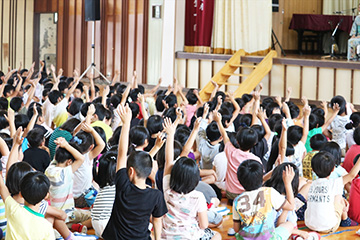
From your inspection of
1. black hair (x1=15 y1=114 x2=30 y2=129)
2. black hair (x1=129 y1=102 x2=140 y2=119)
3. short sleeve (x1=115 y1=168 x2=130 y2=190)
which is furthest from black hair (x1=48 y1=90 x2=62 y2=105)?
short sleeve (x1=115 y1=168 x2=130 y2=190)

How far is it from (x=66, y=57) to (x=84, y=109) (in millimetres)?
8785

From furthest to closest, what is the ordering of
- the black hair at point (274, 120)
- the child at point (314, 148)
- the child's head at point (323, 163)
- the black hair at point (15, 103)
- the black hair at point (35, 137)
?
the black hair at point (15, 103) → the black hair at point (274, 120) → the child at point (314, 148) → the black hair at point (35, 137) → the child's head at point (323, 163)

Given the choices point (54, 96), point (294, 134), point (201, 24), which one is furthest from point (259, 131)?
point (201, 24)

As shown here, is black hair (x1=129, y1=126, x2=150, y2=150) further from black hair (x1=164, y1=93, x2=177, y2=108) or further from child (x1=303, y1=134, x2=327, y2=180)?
black hair (x1=164, y1=93, x2=177, y2=108)

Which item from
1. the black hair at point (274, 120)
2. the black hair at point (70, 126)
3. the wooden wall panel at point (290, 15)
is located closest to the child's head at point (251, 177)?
the black hair at point (70, 126)

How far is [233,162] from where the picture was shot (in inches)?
201

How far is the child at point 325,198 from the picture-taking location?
4473mm

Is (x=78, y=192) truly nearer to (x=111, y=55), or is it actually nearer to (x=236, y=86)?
(x=236, y=86)

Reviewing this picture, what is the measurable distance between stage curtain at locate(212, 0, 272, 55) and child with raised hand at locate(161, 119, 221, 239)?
8339 mm

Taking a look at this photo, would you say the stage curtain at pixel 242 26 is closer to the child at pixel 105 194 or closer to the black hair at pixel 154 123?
the black hair at pixel 154 123

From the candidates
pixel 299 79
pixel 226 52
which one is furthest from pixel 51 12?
pixel 299 79

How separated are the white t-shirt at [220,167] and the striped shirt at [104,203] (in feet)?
4.63

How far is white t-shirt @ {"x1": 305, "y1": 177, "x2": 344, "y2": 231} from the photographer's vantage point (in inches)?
177

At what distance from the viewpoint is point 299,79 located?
11141 millimetres
